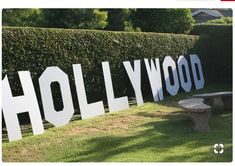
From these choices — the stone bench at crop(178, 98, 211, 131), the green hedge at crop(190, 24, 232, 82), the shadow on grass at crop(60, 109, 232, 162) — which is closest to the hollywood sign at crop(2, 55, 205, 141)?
the shadow on grass at crop(60, 109, 232, 162)

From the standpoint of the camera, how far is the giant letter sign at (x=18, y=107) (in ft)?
21.3

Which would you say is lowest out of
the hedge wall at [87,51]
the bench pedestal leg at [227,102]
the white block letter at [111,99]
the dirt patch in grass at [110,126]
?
the bench pedestal leg at [227,102]

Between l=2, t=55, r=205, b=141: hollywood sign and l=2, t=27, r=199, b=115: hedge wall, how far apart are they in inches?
15.1

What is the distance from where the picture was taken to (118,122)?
805cm

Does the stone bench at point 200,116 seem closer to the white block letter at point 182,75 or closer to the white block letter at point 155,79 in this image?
the white block letter at point 155,79

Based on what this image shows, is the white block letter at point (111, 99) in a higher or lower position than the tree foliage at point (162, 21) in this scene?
lower

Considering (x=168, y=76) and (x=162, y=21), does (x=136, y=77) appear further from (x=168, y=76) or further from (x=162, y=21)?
(x=162, y=21)

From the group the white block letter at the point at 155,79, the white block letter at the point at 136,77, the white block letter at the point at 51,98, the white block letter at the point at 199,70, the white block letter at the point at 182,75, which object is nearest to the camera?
the white block letter at the point at 51,98

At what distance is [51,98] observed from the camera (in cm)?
741

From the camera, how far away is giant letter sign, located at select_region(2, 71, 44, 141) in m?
6.50

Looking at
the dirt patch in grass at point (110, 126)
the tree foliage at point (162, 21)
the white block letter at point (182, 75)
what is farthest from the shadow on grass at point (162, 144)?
the tree foliage at point (162, 21)

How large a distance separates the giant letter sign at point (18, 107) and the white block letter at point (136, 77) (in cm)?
295

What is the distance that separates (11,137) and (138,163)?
2.25 metres

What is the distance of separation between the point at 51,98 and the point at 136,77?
2706 mm
